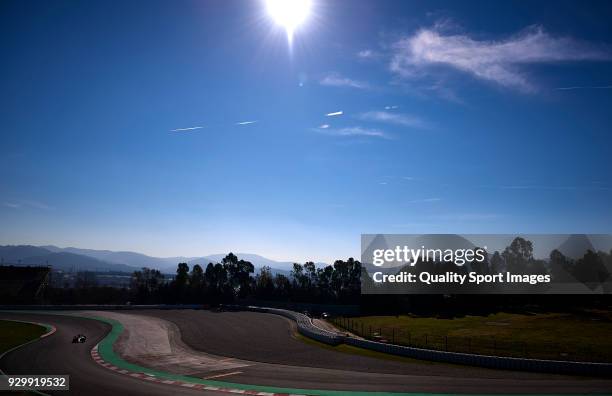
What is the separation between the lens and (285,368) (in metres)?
33.6

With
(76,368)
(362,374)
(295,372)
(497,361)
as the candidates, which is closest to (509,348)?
(497,361)

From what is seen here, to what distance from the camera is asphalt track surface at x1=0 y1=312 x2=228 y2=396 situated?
26.5 meters

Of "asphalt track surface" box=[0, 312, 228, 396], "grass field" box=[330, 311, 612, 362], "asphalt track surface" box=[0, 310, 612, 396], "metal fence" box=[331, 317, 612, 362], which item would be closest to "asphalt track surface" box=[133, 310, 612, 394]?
"asphalt track surface" box=[0, 310, 612, 396]

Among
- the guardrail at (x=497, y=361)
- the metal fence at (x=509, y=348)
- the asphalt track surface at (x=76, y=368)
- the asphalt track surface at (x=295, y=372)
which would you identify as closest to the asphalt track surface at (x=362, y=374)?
the asphalt track surface at (x=295, y=372)

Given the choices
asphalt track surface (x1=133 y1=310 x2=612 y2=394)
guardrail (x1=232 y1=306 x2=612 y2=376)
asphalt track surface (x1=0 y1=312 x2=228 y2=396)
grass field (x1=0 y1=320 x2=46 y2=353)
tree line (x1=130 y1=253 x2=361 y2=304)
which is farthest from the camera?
tree line (x1=130 y1=253 x2=361 y2=304)

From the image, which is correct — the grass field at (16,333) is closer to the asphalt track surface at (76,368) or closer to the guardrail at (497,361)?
the asphalt track surface at (76,368)

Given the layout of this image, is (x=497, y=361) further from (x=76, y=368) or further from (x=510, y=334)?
(x=76, y=368)

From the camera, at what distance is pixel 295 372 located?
3198cm

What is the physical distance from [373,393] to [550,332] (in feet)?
135

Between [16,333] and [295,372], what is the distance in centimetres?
4652

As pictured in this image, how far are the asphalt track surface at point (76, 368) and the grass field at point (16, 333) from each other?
1990 mm

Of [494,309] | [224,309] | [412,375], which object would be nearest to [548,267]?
[494,309]

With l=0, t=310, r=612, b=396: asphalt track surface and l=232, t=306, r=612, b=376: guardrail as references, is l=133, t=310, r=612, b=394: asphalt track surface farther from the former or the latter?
l=232, t=306, r=612, b=376: guardrail

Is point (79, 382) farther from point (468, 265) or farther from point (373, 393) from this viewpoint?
point (468, 265)
